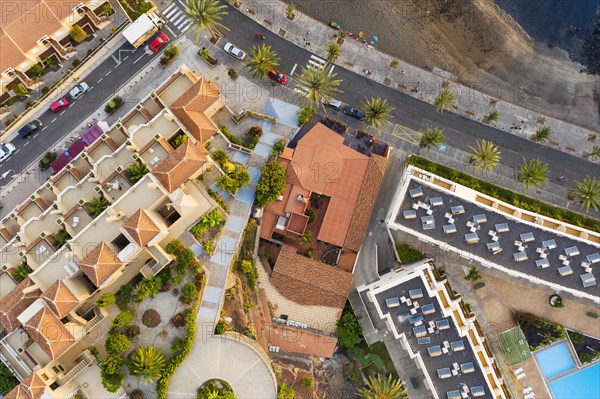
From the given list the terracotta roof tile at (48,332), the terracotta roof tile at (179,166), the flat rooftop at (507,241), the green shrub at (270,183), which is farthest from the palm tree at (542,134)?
the terracotta roof tile at (48,332)

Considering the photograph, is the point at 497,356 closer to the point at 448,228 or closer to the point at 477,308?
the point at 477,308

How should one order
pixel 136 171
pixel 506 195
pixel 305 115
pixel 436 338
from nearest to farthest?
pixel 136 171 → pixel 436 338 → pixel 305 115 → pixel 506 195

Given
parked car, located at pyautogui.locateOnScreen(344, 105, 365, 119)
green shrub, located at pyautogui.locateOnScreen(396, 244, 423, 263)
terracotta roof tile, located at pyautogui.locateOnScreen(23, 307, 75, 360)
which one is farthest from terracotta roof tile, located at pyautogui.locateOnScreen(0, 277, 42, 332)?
parked car, located at pyautogui.locateOnScreen(344, 105, 365, 119)

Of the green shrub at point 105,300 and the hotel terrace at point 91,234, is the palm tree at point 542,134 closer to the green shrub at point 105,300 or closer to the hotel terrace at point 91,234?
the hotel terrace at point 91,234

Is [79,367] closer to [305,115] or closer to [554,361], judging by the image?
[305,115]

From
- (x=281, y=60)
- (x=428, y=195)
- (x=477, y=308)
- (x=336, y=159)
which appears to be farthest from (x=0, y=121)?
(x=477, y=308)

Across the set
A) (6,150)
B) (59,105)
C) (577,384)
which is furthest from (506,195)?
(6,150)
